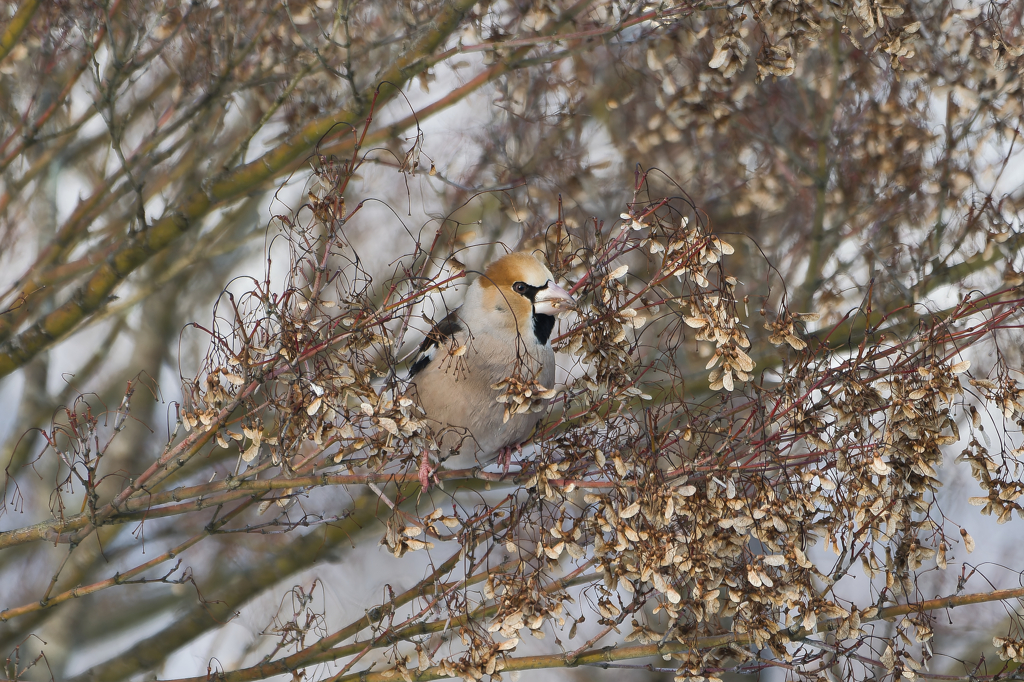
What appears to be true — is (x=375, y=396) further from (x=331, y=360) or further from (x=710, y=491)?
(x=710, y=491)

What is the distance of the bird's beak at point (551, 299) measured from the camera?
361 cm

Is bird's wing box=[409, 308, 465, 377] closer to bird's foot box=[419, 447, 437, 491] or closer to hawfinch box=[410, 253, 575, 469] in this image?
hawfinch box=[410, 253, 575, 469]

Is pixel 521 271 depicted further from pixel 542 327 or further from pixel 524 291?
pixel 542 327

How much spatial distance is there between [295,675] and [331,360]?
1.34m

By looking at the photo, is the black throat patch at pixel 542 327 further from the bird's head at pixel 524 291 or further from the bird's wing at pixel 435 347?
the bird's wing at pixel 435 347

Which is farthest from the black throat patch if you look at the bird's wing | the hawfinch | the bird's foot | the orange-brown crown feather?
the bird's foot

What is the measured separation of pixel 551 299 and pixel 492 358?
417 millimetres

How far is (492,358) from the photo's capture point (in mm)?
3896

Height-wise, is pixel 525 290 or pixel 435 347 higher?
pixel 525 290

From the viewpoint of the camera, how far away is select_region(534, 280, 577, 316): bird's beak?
361 centimetres

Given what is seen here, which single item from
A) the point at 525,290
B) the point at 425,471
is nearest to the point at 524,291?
the point at 525,290

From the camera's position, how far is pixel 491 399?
3.77 m

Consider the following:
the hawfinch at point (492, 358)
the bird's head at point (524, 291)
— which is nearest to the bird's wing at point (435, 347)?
the hawfinch at point (492, 358)

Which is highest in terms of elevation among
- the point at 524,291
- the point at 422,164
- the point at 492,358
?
the point at 422,164
